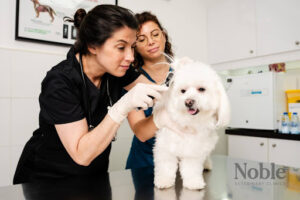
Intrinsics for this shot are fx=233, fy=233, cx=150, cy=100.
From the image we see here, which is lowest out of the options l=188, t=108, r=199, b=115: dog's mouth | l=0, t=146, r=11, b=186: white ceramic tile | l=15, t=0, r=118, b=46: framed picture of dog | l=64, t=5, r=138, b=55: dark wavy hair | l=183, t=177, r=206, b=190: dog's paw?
l=0, t=146, r=11, b=186: white ceramic tile

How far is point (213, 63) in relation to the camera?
122 inches

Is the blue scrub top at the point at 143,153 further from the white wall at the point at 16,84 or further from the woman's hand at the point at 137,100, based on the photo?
the white wall at the point at 16,84

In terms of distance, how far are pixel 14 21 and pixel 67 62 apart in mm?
1131

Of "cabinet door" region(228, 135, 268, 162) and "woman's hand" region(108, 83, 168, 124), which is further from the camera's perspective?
"cabinet door" region(228, 135, 268, 162)

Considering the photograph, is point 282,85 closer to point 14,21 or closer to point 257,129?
point 257,129

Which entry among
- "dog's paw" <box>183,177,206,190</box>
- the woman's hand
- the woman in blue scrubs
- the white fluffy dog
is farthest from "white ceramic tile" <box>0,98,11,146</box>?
"dog's paw" <box>183,177,206,190</box>

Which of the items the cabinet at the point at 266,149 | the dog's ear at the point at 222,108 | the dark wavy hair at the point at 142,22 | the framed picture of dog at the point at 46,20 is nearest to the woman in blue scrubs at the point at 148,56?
the dark wavy hair at the point at 142,22

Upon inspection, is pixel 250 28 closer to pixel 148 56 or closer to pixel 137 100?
pixel 148 56

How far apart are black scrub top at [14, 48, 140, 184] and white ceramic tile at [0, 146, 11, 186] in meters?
0.71

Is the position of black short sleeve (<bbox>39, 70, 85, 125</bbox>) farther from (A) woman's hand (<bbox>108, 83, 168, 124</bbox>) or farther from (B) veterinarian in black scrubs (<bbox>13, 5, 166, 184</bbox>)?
(A) woman's hand (<bbox>108, 83, 168, 124</bbox>)

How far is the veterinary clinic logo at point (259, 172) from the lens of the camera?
3.40 feet

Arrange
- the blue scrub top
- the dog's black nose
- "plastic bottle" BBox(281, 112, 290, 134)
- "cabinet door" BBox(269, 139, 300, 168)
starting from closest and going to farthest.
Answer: the dog's black nose → the blue scrub top → "cabinet door" BBox(269, 139, 300, 168) → "plastic bottle" BBox(281, 112, 290, 134)

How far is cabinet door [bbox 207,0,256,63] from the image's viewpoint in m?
2.67

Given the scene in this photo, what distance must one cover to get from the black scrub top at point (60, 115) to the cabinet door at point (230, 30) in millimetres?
2006
